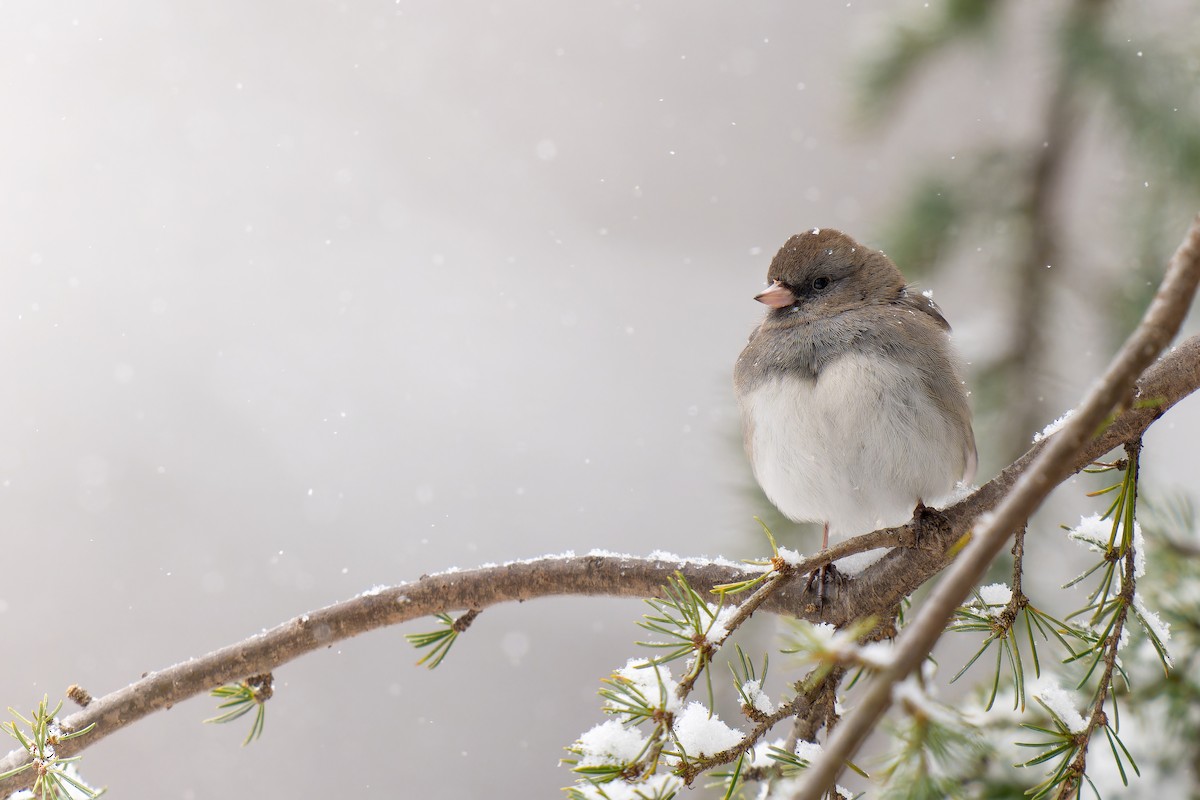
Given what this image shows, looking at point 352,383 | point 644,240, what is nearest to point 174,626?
point 352,383

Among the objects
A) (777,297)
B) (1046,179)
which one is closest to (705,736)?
(777,297)

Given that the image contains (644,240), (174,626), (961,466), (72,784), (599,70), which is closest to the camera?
(72,784)

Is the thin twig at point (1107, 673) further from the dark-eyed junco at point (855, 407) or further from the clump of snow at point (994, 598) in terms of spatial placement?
the dark-eyed junco at point (855, 407)

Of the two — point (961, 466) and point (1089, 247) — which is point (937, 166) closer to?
point (1089, 247)

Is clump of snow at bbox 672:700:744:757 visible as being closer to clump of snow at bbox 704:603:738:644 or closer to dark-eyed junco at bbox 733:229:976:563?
clump of snow at bbox 704:603:738:644

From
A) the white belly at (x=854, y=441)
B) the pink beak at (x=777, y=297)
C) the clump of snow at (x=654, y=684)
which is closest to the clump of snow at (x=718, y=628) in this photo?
the clump of snow at (x=654, y=684)
